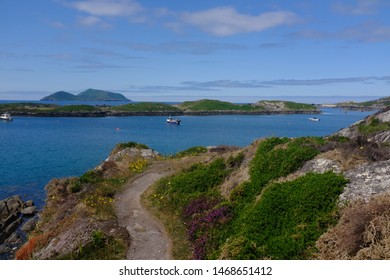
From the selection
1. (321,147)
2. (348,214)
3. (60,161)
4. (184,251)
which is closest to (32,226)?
(184,251)

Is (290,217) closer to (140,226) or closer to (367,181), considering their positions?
→ (367,181)

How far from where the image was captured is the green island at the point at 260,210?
13109mm

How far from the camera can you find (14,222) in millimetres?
31719

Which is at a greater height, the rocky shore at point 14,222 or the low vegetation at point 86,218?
the low vegetation at point 86,218

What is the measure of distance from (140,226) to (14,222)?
18.2 m

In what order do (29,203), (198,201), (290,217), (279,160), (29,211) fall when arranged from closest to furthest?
(290,217) < (279,160) < (198,201) < (29,211) < (29,203)

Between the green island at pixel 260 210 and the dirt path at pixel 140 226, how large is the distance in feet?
1.11

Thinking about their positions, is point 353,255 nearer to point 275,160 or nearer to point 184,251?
point 184,251

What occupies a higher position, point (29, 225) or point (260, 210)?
point (260, 210)

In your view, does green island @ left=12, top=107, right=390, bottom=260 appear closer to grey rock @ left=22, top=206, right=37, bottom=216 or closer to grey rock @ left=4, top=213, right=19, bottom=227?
grey rock @ left=4, top=213, right=19, bottom=227

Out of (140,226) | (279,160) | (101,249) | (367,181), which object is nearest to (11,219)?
(140,226)

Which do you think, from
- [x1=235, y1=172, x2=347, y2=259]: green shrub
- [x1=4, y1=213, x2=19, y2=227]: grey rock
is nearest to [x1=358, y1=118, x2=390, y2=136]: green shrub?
[x1=235, y1=172, x2=347, y2=259]: green shrub

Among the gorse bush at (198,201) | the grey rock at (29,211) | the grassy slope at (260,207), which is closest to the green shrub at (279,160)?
the grassy slope at (260,207)

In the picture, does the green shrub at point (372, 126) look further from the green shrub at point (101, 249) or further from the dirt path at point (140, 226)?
the green shrub at point (101, 249)
